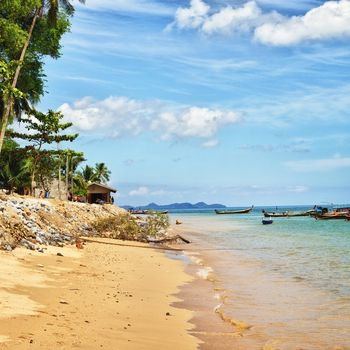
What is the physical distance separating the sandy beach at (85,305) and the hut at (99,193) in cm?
5448

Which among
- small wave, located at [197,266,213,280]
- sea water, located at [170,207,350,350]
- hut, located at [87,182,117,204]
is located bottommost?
small wave, located at [197,266,213,280]

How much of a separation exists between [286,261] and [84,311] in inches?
582

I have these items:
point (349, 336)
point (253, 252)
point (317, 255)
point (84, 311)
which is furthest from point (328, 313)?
point (253, 252)

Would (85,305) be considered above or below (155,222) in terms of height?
below

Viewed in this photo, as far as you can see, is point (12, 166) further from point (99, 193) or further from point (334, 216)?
point (334, 216)

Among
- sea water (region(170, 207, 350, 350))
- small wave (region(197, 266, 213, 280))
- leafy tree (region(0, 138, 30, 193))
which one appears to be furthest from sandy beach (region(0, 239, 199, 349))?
leafy tree (region(0, 138, 30, 193))

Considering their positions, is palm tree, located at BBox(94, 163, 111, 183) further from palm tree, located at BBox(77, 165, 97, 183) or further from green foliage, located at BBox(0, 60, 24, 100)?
green foliage, located at BBox(0, 60, 24, 100)

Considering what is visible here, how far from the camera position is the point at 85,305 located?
9.12 meters

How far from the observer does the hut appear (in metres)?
70.6

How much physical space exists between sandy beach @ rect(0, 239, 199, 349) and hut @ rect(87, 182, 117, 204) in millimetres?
54477

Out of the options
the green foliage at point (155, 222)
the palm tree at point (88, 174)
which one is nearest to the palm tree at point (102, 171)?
the palm tree at point (88, 174)

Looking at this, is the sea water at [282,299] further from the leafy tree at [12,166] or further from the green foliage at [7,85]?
the leafy tree at [12,166]

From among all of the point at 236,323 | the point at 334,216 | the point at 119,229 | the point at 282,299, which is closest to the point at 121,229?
the point at 119,229

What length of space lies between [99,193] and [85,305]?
64.6m
